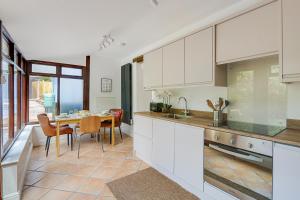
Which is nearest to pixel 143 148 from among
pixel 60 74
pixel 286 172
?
pixel 286 172

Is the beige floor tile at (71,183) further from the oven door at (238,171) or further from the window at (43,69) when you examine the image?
the window at (43,69)

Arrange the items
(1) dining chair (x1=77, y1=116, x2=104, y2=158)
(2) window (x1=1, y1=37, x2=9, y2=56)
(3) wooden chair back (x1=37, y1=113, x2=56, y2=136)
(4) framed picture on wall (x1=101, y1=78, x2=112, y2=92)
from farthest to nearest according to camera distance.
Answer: (4) framed picture on wall (x1=101, y1=78, x2=112, y2=92) → (1) dining chair (x1=77, y1=116, x2=104, y2=158) → (3) wooden chair back (x1=37, y1=113, x2=56, y2=136) → (2) window (x1=1, y1=37, x2=9, y2=56)

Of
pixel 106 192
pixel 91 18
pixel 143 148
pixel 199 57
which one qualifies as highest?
pixel 91 18

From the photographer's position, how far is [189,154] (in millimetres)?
1875

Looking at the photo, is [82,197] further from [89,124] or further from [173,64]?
[173,64]

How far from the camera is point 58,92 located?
433 centimetres

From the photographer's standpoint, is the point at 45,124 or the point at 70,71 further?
the point at 70,71

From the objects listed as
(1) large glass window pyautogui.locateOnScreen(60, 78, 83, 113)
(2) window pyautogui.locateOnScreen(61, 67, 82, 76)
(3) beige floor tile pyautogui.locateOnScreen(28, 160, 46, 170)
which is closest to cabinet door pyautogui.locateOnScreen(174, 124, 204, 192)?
(3) beige floor tile pyautogui.locateOnScreen(28, 160, 46, 170)

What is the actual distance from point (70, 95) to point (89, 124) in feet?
6.24

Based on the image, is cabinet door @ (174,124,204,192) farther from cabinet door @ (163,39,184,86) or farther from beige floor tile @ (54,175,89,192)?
beige floor tile @ (54,175,89,192)

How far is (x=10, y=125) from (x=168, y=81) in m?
2.77

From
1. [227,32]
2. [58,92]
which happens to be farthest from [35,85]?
[227,32]

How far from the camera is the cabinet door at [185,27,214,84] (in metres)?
1.90

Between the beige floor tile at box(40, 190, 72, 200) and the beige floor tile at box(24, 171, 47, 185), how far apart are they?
45 centimetres
